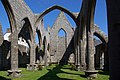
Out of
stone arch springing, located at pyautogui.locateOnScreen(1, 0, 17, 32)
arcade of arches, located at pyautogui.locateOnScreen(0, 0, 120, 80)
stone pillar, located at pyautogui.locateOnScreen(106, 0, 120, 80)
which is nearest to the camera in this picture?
stone pillar, located at pyautogui.locateOnScreen(106, 0, 120, 80)

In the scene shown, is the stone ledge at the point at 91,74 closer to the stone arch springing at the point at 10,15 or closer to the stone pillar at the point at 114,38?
the stone arch springing at the point at 10,15

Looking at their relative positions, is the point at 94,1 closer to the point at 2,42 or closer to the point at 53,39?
the point at 2,42

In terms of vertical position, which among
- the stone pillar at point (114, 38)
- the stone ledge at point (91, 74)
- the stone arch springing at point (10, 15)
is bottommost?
the stone ledge at point (91, 74)

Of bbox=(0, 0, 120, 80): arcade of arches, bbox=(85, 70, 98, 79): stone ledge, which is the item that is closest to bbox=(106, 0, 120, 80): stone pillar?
bbox=(0, 0, 120, 80): arcade of arches

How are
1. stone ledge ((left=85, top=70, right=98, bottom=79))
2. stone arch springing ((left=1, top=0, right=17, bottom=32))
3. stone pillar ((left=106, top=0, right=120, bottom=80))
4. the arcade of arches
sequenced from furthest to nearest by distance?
1. stone arch springing ((left=1, top=0, right=17, bottom=32))
2. stone ledge ((left=85, top=70, right=98, bottom=79))
3. the arcade of arches
4. stone pillar ((left=106, top=0, right=120, bottom=80))

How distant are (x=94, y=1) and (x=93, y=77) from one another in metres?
4.13

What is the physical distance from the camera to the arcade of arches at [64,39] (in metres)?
5.26

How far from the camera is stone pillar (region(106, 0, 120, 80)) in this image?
5.08 m

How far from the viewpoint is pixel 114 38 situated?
17.0 feet

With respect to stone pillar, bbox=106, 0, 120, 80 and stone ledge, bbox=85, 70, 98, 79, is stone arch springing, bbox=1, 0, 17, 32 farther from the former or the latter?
stone pillar, bbox=106, 0, 120, 80

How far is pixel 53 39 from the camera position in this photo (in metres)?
31.5

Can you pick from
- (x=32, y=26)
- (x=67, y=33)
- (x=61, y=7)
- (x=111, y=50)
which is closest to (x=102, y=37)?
(x=61, y=7)


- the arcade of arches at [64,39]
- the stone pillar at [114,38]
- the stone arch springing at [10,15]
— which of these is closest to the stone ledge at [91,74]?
the arcade of arches at [64,39]

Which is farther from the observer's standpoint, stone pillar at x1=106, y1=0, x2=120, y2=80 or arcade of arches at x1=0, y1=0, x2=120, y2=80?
arcade of arches at x1=0, y1=0, x2=120, y2=80
